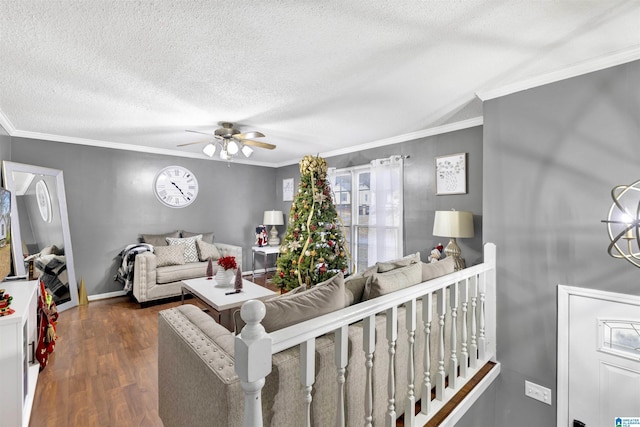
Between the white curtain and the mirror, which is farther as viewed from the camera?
the white curtain

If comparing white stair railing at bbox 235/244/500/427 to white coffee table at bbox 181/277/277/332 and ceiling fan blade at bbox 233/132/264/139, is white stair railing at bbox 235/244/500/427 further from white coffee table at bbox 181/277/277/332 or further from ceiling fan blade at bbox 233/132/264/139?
ceiling fan blade at bbox 233/132/264/139

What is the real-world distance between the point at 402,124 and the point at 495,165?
1.32 meters

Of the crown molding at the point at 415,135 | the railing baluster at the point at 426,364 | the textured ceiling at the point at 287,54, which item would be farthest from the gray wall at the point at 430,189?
the railing baluster at the point at 426,364

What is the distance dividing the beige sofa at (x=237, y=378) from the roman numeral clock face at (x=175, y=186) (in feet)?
11.9

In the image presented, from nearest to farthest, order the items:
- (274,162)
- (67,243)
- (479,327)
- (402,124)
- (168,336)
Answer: (168,336) < (479,327) < (402,124) < (67,243) < (274,162)

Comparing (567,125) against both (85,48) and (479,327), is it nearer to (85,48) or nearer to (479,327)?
(479,327)

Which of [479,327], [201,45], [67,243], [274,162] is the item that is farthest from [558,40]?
[67,243]

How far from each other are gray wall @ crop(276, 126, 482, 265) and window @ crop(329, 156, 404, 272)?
0.44ft

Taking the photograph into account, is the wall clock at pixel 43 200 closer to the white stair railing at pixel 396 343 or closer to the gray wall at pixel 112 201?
the gray wall at pixel 112 201

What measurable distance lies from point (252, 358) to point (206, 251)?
13.7 ft

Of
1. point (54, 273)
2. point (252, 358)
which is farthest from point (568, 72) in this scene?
point (54, 273)

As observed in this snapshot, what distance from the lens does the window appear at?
158 inches

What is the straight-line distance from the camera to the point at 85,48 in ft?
5.90

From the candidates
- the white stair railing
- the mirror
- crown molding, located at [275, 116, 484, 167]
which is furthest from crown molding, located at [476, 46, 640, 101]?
the mirror
